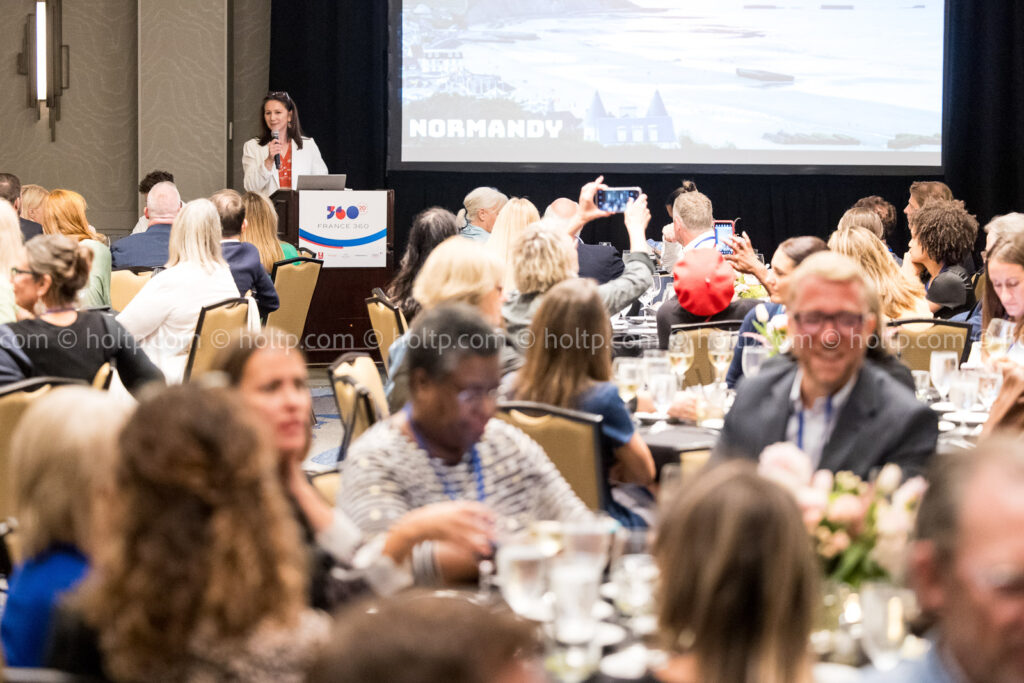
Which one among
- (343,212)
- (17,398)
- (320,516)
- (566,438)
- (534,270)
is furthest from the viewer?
(343,212)

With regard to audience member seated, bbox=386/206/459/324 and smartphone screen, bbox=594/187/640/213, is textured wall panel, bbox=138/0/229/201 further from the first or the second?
smartphone screen, bbox=594/187/640/213

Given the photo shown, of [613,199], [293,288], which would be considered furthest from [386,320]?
[293,288]

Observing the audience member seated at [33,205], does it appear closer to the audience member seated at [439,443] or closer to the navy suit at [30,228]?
the navy suit at [30,228]

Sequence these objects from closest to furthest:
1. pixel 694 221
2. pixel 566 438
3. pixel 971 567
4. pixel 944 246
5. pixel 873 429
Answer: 1. pixel 971 567
2. pixel 873 429
3. pixel 566 438
4. pixel 944 246
5. pixel 694 221

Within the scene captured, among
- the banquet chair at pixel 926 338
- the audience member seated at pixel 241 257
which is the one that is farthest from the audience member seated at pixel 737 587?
the audience member seated at pixel 241 257

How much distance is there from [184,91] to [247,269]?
4.70 metres

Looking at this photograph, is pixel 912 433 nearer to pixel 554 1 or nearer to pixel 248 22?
pixel 554 1

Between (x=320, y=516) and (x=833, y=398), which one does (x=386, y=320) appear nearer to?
(x=833, y=398)

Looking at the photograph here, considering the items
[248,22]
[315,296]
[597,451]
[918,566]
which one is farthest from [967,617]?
[248,22]

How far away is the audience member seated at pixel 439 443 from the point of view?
2.44 m

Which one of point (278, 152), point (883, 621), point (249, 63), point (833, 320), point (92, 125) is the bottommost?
point (883, 621)

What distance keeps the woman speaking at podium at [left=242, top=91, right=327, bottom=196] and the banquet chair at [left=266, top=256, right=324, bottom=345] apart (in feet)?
8.17

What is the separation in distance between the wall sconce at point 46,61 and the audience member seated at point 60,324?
24.9 ft

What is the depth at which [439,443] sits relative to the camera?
2520mm
